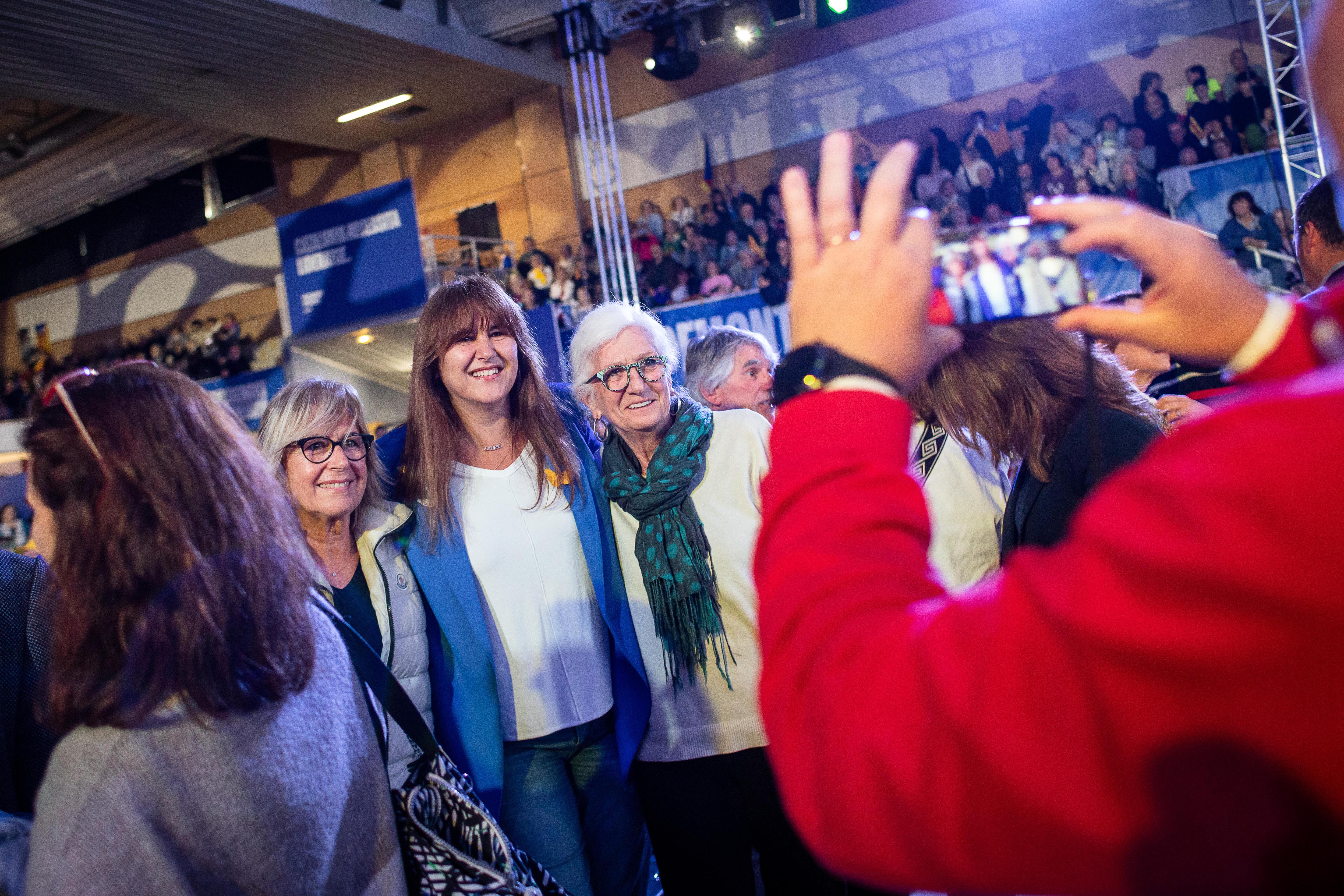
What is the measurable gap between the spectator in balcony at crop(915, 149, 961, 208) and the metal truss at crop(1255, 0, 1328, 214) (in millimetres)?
2790

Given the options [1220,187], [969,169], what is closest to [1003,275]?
[1220,187]


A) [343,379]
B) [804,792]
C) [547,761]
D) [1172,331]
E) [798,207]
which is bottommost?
[547,761]

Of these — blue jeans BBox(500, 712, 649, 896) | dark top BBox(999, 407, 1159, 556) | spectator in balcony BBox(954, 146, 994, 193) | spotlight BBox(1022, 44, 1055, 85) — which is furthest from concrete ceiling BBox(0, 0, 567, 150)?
dark top BBox(999, 407, 1159, 556)

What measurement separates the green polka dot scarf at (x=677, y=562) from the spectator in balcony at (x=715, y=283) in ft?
24.0

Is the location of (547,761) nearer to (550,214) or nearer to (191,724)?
(191,724)

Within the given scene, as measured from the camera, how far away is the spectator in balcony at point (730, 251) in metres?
9.65

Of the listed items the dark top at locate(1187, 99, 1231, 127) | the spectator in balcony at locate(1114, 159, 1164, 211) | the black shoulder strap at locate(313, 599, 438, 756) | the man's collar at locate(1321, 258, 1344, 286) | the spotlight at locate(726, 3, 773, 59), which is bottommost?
the black shoulder strap at locate(313, 599, 438, 756)

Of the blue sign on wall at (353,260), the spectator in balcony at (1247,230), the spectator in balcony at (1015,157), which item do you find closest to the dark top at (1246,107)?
the spectator in balcony at (1247,230)

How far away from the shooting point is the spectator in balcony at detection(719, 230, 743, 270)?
965 cm

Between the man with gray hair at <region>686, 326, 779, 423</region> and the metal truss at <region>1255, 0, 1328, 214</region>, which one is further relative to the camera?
the metal truss at <region>1255, 0, 1328, 214</region>

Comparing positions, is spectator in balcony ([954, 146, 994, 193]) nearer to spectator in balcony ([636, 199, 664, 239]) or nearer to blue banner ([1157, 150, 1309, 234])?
blue banner ([1157, 150, 1309, 234])

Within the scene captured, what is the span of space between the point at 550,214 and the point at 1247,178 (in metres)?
8.59

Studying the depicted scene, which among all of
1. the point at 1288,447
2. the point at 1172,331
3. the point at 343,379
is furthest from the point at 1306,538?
the point at 343,379

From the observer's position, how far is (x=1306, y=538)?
1.27ft
